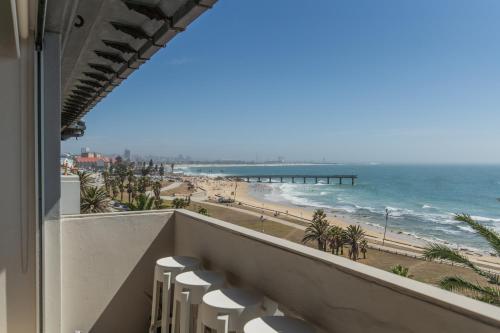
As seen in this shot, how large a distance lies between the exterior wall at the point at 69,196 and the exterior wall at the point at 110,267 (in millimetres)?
941

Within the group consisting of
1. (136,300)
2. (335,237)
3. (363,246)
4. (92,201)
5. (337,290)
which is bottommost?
(363,246)

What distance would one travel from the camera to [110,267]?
124 inches

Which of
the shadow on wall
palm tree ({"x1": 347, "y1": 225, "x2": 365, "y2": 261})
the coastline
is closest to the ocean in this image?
the coastline

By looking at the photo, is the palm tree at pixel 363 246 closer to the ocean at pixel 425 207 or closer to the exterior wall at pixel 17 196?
the ocean at pixel 425 207

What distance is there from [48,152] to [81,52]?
100 centimetres

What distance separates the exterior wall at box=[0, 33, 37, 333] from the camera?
231 centimetres

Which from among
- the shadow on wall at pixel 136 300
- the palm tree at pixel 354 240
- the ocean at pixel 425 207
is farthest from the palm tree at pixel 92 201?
the ocean at pixel 425 207

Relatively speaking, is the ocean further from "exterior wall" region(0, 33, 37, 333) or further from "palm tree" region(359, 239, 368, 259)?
"exterior wall" region(0, 33, 37, 333)

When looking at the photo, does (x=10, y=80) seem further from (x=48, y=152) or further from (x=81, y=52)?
(x=81, y=52)

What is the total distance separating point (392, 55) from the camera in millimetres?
45875

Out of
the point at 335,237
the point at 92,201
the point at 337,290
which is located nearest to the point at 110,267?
the point at 337,290

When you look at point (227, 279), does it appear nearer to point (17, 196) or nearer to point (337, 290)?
point (337, 290)

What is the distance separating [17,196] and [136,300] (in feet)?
4.70

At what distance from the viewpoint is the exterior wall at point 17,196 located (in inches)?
90.8
